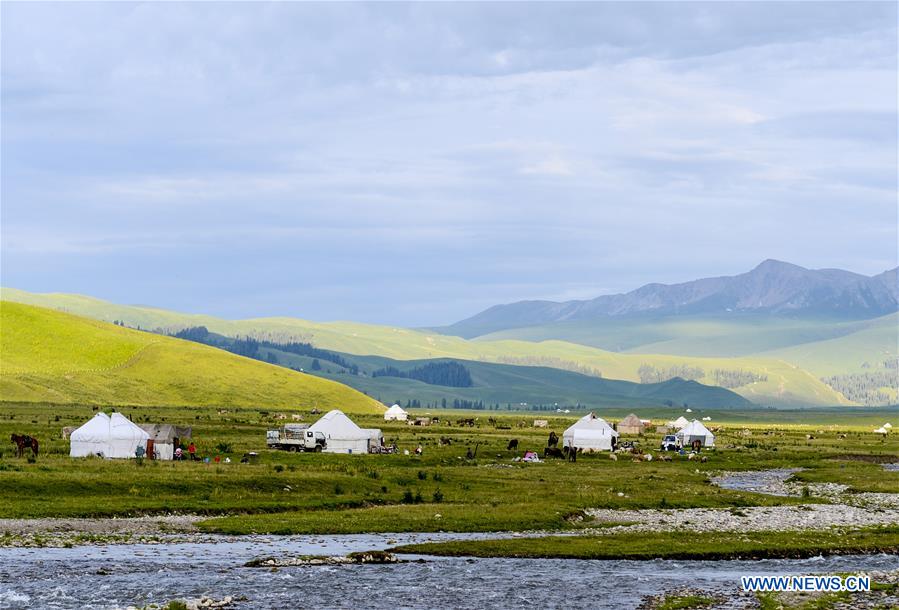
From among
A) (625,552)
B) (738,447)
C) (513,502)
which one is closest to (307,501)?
(513,502)

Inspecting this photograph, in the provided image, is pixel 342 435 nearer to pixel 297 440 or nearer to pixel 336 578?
pixel 297 440

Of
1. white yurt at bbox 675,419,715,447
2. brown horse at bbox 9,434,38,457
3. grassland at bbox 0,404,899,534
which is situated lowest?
grassland at bbox 0,404,899,534

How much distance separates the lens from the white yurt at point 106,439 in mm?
80375

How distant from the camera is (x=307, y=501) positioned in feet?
200

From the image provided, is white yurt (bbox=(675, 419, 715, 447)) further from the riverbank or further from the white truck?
the riverbank

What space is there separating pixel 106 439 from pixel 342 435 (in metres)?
23.6

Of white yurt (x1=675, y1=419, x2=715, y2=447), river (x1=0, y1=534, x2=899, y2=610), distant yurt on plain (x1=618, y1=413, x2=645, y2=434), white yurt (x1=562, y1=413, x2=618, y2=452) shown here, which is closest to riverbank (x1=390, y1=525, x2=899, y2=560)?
river (x1=0, y1=534, x2=899, y2=610)

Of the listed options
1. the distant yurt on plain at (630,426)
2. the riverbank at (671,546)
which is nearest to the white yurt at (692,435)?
the distant yurt on plain at (630,426)

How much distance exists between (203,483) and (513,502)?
54.0 ft

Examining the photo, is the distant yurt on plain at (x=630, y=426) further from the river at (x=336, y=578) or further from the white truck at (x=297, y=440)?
the river at (x=336, y=578)

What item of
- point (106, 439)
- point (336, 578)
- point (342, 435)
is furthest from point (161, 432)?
point (336, 578)

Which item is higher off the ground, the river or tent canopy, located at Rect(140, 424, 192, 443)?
tent canopy, located at Rect(140, 424, 192, 443)

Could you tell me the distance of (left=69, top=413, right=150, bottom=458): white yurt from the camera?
3164 inches

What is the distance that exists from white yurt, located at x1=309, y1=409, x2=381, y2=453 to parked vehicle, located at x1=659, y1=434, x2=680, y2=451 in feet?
138
